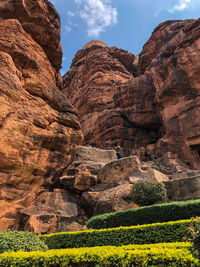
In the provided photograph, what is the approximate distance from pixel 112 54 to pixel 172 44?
20.2 m

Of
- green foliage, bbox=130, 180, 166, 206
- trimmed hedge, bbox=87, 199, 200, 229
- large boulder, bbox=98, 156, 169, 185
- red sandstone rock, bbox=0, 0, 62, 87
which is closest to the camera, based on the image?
trimmed hedge, bbox=87, 199, 200, 229

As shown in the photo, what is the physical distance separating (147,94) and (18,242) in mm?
33459

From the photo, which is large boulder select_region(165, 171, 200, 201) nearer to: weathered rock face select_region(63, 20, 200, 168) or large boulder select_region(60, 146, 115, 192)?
large boulder select_region(60, 146, 115, 192)

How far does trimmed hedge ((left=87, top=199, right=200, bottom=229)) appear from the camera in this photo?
819 centimetres

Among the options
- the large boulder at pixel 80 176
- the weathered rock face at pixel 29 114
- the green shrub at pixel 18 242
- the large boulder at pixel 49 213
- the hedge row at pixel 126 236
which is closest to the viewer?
the green shrub at pixel 18 242

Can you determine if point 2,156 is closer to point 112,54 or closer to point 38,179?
point 38,179

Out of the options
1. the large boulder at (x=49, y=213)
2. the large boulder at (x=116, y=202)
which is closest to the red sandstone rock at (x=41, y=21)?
the large boulder at (x=49, y=213)

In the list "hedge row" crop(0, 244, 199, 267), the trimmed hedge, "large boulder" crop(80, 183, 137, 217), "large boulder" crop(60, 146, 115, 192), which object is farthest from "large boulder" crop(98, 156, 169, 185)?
"hedge row" crop(0, 244, 199, 267)

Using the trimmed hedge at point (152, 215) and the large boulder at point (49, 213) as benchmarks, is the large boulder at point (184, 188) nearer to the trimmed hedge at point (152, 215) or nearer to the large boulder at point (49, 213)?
the trimmed hedge at point (152, 215)

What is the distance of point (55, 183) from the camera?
16.1 metres

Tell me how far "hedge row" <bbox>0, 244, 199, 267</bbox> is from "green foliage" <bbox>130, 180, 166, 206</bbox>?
6210 mm

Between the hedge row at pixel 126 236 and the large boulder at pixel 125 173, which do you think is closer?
the hedge row at pixel 126 236

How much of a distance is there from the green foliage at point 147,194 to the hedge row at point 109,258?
6.21m

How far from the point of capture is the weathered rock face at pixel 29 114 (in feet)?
43.0
